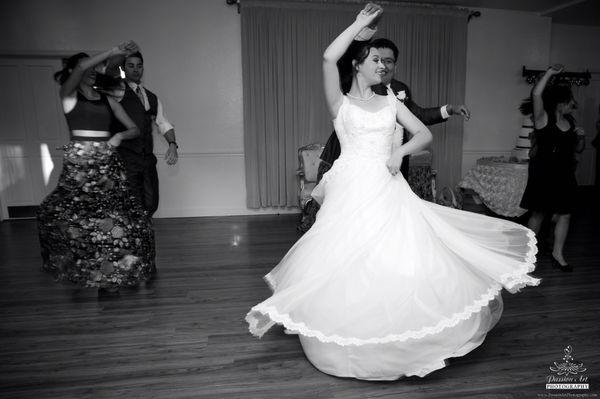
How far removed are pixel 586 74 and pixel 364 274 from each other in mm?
6989

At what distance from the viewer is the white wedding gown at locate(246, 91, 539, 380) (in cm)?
180

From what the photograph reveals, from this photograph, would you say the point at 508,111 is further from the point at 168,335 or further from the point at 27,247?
the point at 27,247

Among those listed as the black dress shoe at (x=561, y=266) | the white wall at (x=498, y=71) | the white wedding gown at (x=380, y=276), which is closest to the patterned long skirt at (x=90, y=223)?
the white wedding gown at (x=380, y=276)

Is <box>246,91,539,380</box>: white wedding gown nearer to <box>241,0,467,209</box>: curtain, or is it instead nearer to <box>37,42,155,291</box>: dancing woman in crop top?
<box>37,42,155,291</box>: dancing woman in crop top

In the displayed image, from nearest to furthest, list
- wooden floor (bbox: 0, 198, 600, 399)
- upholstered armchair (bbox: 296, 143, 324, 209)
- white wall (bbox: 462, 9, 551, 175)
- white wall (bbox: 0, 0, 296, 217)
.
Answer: wooden floor (bbox: 0, 198, 600, 399) < upholstered armchair (bbox: 296, 143, 324, 209) < white wall (bbox: 0, 0, 296, 217) < white wall (bbox: 462, 9, 551, 175)

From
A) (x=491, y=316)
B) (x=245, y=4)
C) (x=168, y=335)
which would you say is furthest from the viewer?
(x=245, y=4)

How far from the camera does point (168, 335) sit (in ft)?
8.11

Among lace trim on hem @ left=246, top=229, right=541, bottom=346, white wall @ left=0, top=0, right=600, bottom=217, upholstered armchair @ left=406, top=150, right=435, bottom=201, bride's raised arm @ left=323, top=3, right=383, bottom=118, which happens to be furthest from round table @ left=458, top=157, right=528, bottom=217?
bride's raised arm @ left=323, top=3, right=383, bottom=118

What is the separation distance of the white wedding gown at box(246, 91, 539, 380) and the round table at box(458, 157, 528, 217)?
2718mm

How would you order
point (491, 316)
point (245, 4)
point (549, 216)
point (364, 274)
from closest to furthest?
point (364, 274) < point (491, 316) < point (549, 216) < point (245, 4)

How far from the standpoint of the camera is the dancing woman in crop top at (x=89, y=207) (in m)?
2.78

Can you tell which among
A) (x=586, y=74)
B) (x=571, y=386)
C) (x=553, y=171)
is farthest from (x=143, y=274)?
(x=586, y=74)

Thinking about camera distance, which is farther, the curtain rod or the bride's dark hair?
the curtain rod

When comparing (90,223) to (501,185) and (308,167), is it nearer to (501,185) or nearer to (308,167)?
(308,167)
